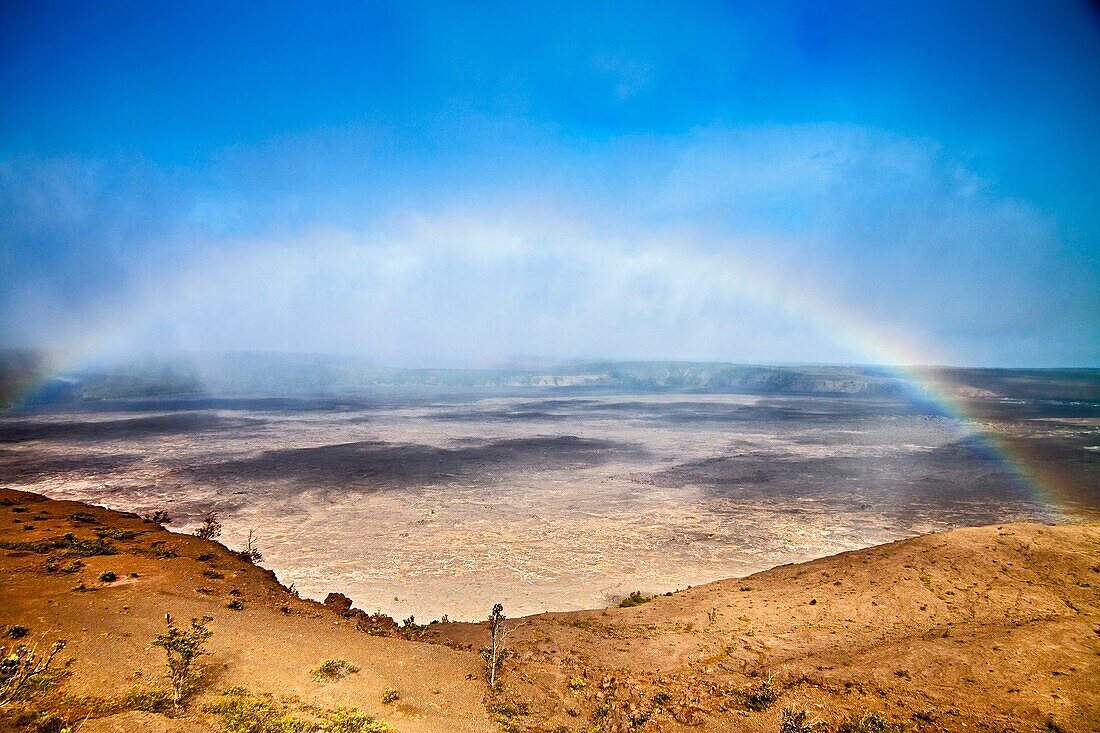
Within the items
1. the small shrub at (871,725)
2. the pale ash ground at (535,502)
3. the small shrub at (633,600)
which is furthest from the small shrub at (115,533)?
the small shrub at (871,725)

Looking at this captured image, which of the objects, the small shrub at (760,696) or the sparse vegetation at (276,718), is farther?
the small shrub at (760,696)

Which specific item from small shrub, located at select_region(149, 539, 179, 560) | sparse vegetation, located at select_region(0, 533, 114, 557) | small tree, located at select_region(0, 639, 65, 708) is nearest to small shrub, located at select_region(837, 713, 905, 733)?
small tree, located at select_region(0, 639, 65, 708)

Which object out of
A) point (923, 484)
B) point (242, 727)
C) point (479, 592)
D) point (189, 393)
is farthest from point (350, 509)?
point (189, 393)

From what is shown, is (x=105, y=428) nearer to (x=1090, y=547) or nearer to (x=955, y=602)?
(x=955, y=602)

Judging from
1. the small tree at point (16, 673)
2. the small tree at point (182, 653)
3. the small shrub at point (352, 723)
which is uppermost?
the small tree at point (16, 673)

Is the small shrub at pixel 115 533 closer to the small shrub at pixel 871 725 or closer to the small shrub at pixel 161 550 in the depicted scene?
the small shrub at pixel 161 550

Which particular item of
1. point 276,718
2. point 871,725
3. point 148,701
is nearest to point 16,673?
point 148,701

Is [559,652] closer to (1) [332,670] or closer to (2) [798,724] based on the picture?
(1) [332,670]

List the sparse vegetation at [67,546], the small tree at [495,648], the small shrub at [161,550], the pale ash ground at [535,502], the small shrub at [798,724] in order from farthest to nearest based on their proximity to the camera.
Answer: the pale ash ground at [535,502] → the small shrub at [161,550] → the sparse vegetation at [67,546] → the small tree at [495,648] → the small shrub at [798,724]
